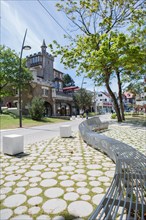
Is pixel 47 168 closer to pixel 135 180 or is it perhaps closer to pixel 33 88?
pixel 135 180

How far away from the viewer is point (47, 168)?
4570 mm

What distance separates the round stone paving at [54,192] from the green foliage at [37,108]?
20451 millimetres

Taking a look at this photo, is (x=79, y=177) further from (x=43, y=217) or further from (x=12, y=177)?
(x=12, y=177)

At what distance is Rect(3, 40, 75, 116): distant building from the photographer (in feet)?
103

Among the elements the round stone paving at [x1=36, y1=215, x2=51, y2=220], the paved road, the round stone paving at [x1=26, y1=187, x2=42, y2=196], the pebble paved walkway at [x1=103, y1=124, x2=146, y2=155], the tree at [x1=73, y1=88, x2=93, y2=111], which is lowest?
the paved road

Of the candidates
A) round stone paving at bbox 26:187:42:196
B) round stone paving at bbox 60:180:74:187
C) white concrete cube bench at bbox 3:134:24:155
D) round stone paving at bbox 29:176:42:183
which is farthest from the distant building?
round stone paving at bbox 26:187:42:196

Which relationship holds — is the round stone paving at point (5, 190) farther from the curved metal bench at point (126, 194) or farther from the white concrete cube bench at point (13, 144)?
the white concrete cube bench at point (13, 144)

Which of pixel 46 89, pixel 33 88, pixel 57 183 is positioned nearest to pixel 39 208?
pixel 57 183

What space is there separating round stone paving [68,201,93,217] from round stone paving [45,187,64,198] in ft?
1.41

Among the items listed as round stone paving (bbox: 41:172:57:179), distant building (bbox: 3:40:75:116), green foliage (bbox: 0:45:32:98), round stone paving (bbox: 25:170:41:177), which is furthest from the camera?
distant building (bbox: 3:40:75:116)

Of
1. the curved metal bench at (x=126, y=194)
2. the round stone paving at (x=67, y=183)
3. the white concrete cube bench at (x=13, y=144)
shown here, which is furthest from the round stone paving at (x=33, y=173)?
the curved metal bench at (x=126, y=194)

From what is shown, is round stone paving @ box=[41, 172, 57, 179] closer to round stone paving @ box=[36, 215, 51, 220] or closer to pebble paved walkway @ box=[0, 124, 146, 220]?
pebble paved walkway @ box=[0, 124, 146, 220]

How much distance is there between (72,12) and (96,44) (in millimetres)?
4665

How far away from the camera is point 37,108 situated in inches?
927
